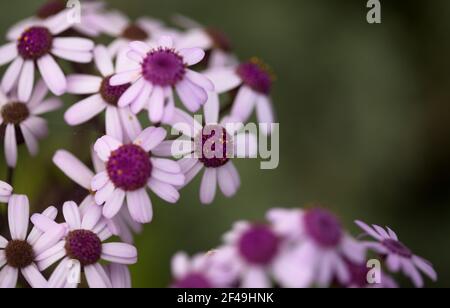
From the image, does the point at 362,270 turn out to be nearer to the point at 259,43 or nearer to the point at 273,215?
the point at 273,215

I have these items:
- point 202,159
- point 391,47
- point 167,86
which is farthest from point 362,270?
point 391,47

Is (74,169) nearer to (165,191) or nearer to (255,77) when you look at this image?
(165,191)

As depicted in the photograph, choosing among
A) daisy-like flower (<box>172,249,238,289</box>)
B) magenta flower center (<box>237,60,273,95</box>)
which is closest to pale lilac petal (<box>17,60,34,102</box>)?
magenta flower center (<box>237,60,273,95</box>)

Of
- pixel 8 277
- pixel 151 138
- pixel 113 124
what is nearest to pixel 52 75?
pixel 113 124

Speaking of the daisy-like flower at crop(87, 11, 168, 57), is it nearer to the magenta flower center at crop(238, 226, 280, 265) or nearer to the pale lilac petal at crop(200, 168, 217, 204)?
the pale lilac petal at crop(200, 168, 217, 204)

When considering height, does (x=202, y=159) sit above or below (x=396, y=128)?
below
